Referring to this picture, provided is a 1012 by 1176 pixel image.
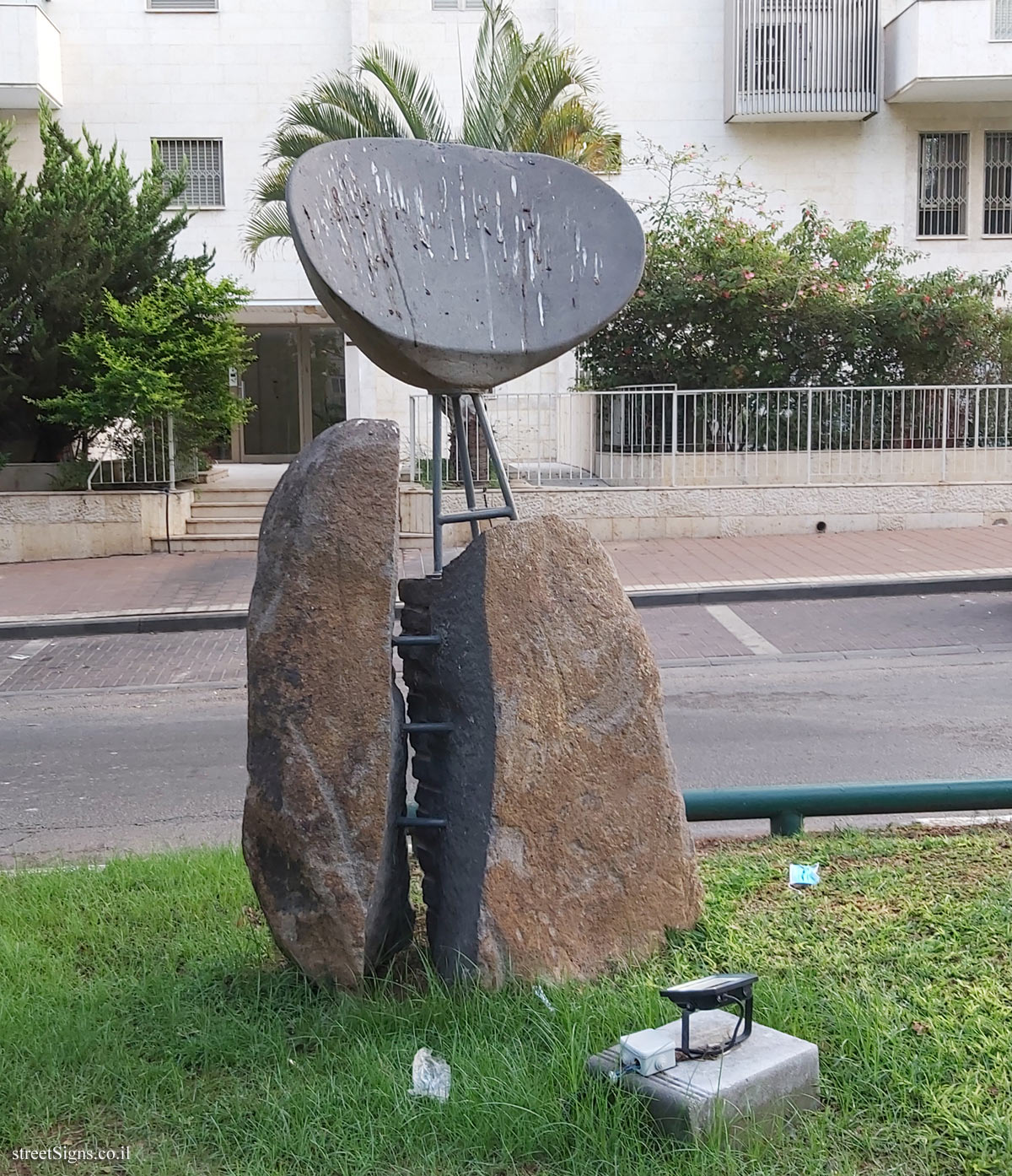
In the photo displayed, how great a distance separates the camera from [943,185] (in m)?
22.8

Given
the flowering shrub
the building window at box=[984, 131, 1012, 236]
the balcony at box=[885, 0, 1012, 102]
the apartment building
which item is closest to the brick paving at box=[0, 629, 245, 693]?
the flowering shrub

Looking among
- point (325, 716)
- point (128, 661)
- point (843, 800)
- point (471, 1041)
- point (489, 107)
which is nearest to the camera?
point (471, 1041)

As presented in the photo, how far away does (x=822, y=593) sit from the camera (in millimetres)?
12188

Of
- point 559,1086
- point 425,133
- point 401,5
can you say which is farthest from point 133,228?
point 559,1086

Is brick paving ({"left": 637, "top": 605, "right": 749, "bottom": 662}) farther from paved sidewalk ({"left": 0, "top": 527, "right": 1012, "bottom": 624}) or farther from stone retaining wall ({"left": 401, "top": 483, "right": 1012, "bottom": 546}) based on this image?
stone retaining wall ({"left": 401, "top": 483, "right": 1012, "bottom": 546})

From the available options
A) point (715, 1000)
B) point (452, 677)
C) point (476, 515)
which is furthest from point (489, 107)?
point (715, 1000)

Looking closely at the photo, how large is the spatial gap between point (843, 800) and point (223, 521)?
1223cm

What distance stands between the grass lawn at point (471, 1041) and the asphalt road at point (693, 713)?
1.59 metres

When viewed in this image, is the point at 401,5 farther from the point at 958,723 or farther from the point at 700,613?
the point at 958,723

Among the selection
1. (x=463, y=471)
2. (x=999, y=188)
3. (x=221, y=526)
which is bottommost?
(x=221, y=526)

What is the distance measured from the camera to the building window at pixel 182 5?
20.9 m

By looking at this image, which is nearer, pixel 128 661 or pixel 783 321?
pixel 128 661

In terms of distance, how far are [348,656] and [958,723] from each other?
16.4 feet

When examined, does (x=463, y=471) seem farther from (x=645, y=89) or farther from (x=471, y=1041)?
(x=645, y=89)
